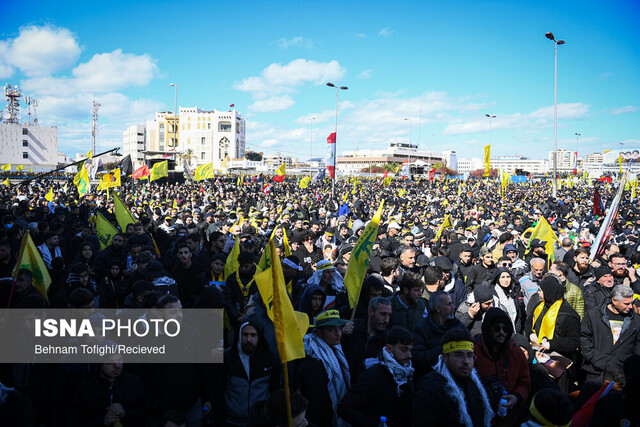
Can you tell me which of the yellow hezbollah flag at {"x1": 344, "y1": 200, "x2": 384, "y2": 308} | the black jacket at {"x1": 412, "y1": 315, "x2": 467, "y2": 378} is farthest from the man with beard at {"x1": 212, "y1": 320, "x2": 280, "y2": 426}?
the yellow hezbollah flag at {"x1": 344, "y1": 200, "x2": 384, "y2": 308}

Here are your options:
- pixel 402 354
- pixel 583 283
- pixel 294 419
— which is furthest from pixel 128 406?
pixel 583 283

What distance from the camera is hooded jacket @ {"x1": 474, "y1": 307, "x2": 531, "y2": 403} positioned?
3.22 metres

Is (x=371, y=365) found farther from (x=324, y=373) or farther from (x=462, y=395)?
(x=462, y=395)

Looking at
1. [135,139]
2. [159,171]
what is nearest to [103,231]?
[159,171]

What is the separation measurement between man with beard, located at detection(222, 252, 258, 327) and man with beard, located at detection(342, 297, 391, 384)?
154cm

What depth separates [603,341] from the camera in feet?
14.3

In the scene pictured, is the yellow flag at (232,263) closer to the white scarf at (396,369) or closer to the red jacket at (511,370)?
the white scarf at (396,369)

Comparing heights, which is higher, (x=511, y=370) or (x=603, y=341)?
(x=511, y=370)

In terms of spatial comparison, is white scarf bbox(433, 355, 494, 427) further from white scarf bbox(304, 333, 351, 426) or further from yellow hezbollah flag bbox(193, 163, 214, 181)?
yellow hezbollah flag bbox(193, 163, 214, 181)

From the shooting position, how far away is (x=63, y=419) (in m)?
3.04

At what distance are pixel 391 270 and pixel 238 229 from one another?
5541mm

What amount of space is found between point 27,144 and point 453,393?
95.8 metres

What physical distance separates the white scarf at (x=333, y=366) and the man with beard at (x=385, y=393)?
14.7 inches

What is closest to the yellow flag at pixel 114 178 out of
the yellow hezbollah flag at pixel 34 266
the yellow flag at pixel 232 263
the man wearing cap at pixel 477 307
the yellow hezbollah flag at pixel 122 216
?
the yellow hezbollah flag at pixel 122 216
